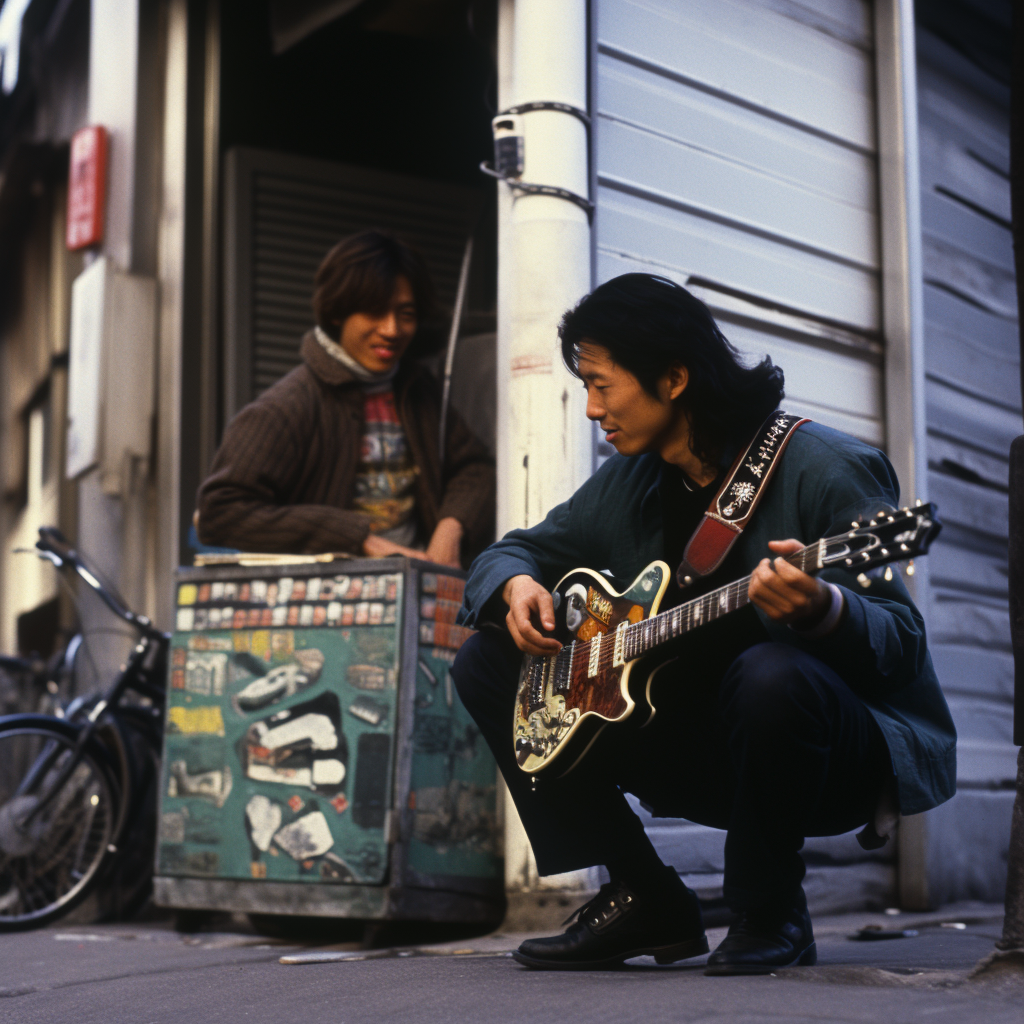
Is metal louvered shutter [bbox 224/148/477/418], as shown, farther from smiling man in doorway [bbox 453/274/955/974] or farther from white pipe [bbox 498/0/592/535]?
smiling man in doorway [bbox 453/274/955/974]

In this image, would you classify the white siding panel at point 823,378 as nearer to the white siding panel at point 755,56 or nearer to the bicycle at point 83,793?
the white siding panel at point 755,56

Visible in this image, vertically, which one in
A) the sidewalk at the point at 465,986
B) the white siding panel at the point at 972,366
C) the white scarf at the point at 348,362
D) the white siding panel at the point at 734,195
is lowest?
the sidewalk at the point at 465,986

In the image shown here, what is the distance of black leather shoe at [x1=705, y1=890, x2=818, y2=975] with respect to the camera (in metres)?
2.32

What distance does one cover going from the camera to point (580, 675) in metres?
2.57

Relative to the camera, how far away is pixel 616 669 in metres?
2.50

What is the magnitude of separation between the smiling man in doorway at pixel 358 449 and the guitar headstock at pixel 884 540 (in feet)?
6.14

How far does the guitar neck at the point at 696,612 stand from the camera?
84.5 inches

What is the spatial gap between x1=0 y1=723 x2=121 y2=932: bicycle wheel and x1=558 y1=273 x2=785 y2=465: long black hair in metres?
2.39

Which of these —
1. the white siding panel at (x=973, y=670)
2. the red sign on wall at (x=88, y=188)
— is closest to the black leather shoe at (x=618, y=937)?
the white siding panel at (x=973, y=670)

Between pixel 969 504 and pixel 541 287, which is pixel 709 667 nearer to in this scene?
pixel 541 287

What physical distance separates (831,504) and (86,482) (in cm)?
426

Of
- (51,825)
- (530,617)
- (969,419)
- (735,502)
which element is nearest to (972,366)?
(969,419)

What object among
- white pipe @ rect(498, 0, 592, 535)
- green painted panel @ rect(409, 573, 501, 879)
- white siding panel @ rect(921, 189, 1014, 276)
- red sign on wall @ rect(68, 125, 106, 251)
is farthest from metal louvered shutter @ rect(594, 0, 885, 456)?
red sign on wall @ rect(68, 125, 106, 251)

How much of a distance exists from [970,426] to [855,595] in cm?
309
